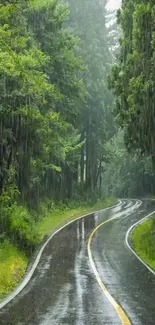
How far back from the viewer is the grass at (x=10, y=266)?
13.0 m

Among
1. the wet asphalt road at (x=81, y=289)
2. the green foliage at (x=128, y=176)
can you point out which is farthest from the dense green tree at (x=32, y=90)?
the green foliage at (x=128, y=176)

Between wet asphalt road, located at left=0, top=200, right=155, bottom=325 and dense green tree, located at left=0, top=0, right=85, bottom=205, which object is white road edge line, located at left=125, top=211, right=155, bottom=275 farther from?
dense green tree, located at left=0, top=0, right=85, bottom=205

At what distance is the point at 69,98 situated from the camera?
40406 millimetres

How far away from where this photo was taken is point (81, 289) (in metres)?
12.6

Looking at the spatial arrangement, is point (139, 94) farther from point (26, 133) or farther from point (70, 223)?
point (70, 223)

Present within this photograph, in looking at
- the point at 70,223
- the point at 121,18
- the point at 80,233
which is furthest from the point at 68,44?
the point at 80,233

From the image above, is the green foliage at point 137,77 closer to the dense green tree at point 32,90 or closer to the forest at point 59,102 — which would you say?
the forest at point 59,102

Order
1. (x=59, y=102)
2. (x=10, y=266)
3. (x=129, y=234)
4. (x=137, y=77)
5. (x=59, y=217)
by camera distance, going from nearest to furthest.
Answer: (x=10, y=266) < (x=137, y=77) < (x=129, y=234) < (x=59, y=217) < (x=59, y=102)

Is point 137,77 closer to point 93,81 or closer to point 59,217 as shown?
point 59,217

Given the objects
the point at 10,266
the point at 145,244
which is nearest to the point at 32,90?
the point at 10,266

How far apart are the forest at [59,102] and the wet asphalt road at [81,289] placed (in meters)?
2.88

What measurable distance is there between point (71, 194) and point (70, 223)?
14.4 metres

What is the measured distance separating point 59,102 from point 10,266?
80.0 ft

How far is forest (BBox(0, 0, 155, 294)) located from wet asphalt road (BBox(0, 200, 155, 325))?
9.44ft
